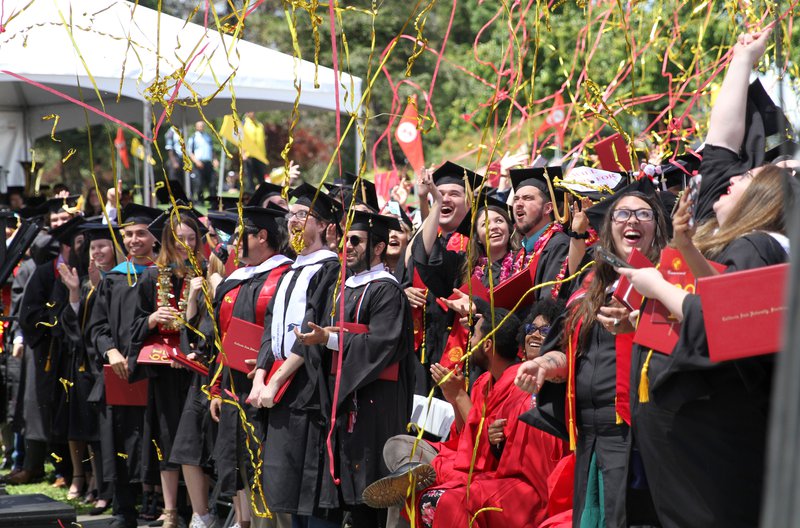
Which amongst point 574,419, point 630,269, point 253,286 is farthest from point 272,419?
point 630,269

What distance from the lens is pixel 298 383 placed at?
6.27 metres

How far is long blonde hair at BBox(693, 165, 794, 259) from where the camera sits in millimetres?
3631

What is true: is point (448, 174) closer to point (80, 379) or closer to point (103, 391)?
point (103, 391)

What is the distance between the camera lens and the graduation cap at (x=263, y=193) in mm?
7883

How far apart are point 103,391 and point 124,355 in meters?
0.46

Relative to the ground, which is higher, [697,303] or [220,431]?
[697,303]

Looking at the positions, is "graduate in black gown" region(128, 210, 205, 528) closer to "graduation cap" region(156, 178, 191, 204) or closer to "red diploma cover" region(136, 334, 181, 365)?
"red diploma cover" region(136, 334, 181, 365)

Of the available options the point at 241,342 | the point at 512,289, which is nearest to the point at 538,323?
the point at 512,289

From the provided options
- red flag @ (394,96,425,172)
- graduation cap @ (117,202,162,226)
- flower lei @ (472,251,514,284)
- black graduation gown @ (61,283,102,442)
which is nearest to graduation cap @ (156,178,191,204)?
graduation cap @ (117,202,162,226)

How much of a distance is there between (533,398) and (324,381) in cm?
136

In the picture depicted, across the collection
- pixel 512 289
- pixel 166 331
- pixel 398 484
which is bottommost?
pixel 398 484

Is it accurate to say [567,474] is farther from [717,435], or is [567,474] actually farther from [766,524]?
[766,524]

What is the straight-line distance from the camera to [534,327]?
17.9 feet

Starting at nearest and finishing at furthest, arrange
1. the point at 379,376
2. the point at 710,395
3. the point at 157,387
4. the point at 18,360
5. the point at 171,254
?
the point at 710,395, the point at 379,376, the point at 171,254, the point at 157,387, the point at 18,360
